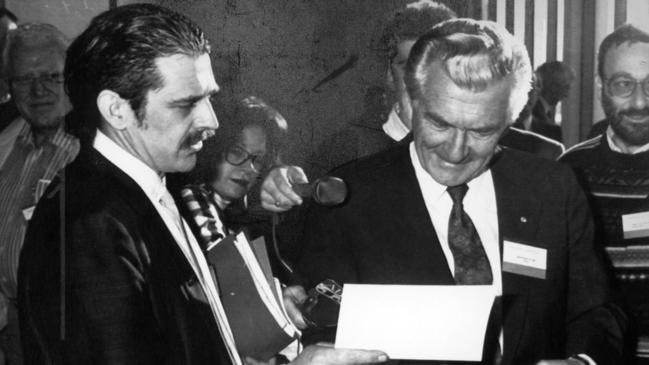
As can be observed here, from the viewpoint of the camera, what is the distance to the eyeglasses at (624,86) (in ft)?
9.86

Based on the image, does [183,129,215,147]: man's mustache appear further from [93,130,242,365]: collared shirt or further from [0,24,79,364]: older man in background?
[0,24,79,364]: older man in background

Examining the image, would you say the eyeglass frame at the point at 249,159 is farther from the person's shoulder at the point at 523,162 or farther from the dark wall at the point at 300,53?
the person's shoulder at the point at 523,162

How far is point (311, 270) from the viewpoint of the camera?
74.3 inches

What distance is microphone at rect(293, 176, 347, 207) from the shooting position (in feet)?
6.01

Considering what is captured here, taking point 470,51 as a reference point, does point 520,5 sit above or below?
above

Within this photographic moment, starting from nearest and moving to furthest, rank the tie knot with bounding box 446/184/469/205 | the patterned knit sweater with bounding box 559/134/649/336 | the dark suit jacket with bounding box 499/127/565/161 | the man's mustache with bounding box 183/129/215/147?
the man's mustache with bounding box 183/129/215/147 → the tie knot with bounding box 446/184/469/205 → the patterned knit sweater with bounding box 559/134/649/336 → the dark suit jacket with bounding box 499/127/565/161

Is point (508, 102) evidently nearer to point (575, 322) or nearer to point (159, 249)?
point (575, 322)

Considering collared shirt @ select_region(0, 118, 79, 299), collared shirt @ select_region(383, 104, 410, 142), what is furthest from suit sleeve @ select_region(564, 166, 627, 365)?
collared shirt @ select_region(0, 118, 79, 299)

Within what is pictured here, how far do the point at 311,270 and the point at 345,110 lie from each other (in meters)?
1.46

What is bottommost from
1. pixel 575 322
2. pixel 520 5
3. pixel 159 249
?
pixel 575 322

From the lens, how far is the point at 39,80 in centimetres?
254

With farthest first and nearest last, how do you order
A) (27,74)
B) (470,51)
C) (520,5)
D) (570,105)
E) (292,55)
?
(570,105), (520,5), (292,55), (27,74), (470,51)

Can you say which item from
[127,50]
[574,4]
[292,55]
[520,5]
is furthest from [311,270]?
[574,4]

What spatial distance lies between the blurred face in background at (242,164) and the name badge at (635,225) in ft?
3.99
